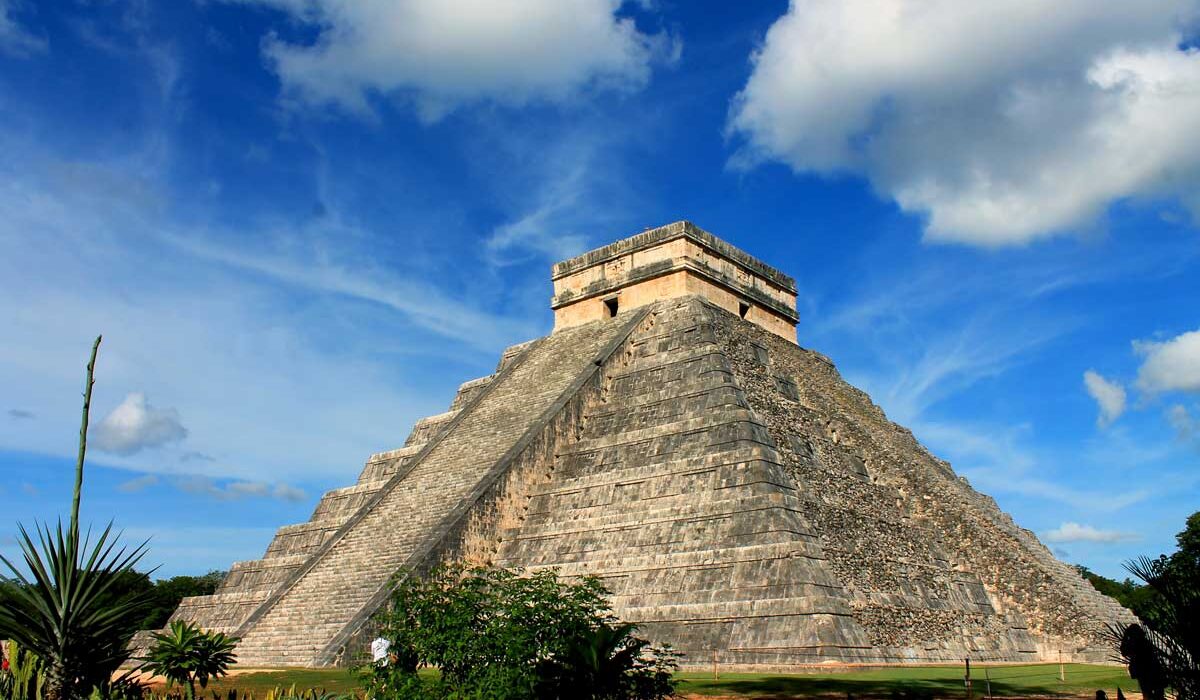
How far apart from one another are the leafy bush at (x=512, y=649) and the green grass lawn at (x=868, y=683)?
2340 millimetres

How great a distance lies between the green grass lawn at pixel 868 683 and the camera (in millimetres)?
10141

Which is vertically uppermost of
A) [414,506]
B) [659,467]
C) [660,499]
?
[659,467]

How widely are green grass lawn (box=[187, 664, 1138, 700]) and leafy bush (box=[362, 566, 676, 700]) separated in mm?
2340

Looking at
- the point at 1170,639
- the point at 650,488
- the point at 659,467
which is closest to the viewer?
the point at 1170,639

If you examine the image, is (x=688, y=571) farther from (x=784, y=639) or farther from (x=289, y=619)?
(x=289, y=619)

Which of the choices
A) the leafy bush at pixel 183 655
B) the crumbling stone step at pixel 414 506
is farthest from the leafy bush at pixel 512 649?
the crumbling stone step at pixel 414 506

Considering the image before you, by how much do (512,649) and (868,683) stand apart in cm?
551

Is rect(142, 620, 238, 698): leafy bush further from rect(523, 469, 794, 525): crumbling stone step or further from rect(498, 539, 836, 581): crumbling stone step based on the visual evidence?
rect(523, 469, 794, 525): crumbling stone step

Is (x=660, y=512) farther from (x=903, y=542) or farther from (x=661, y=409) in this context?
(x=903, y=542)

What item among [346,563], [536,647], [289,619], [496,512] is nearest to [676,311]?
[496,512]

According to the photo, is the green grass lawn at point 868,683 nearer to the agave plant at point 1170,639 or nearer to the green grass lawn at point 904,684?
the green grass lawn at point 904,684

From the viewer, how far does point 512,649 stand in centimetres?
696

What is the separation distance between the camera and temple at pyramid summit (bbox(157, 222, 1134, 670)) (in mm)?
13617

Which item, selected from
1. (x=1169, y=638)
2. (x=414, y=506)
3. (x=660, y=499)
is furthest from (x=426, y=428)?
(x=1169, y=638)
